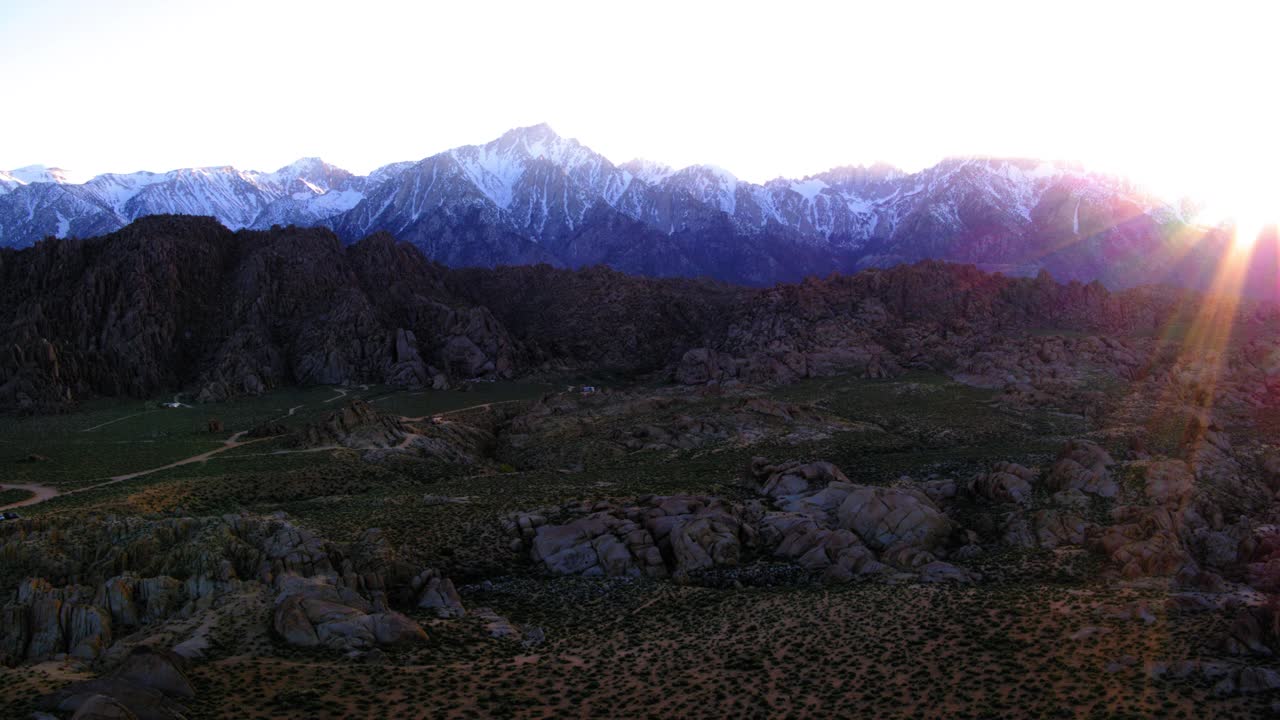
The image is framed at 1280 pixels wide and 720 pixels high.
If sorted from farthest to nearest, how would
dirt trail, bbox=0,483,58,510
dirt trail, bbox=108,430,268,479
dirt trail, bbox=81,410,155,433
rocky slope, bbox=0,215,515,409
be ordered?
rocky slope, bbox=0,215,515,409 → dirt trail, bbox=81,410,155,433 → dirt trail, bbox=108,430,268,479 → dirt trail, bbox=0,483,58,510

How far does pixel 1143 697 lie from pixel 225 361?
130196 mm

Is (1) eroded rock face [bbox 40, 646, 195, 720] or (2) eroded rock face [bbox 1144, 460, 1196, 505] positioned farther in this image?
(2) eroded rock face [bbox 1144, 460, 1196, 505]

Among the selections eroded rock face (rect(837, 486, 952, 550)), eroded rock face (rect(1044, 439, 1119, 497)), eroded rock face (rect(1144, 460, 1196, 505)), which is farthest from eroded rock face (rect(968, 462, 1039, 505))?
eroded rock face (rect(1144, 460, 1196, 505))

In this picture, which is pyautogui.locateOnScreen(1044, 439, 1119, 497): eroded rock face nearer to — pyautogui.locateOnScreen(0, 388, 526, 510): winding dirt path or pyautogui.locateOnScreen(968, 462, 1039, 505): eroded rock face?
A: pyautogui.locateOnScreen(968, 462, 1039, 505): eroded rock face

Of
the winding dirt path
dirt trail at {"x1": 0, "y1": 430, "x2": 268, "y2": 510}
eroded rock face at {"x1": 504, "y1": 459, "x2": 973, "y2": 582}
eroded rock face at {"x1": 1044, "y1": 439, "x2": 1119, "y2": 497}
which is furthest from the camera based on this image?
the winding dirt path

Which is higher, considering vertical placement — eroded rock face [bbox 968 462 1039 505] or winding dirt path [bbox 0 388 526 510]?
eroded rock face [bbox 968 462 1039 505]

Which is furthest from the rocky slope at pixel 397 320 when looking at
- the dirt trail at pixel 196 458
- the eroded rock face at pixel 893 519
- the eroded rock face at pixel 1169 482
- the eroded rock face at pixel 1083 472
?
the eroded rock face at pixel 893 519

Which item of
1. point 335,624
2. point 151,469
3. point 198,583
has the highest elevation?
point 198,583

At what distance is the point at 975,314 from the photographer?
139250mm

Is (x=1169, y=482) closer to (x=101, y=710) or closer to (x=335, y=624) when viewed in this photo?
(x=335, y=624)

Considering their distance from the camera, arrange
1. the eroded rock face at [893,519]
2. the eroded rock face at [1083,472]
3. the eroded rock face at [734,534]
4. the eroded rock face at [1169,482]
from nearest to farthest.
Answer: the eroded rock face at [734,534] < the eroded rock face at [893,519] < the eroded rock face at [1169,482] < the eroded rock face at [1083,472]

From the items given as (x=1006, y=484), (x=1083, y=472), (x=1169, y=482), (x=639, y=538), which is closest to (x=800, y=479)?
(x=1006, y=484)

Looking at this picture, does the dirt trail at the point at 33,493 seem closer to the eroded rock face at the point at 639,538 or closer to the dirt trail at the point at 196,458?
the dirt trail at the point at 196,458

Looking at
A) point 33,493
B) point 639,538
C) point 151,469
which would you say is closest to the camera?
point 639,538
